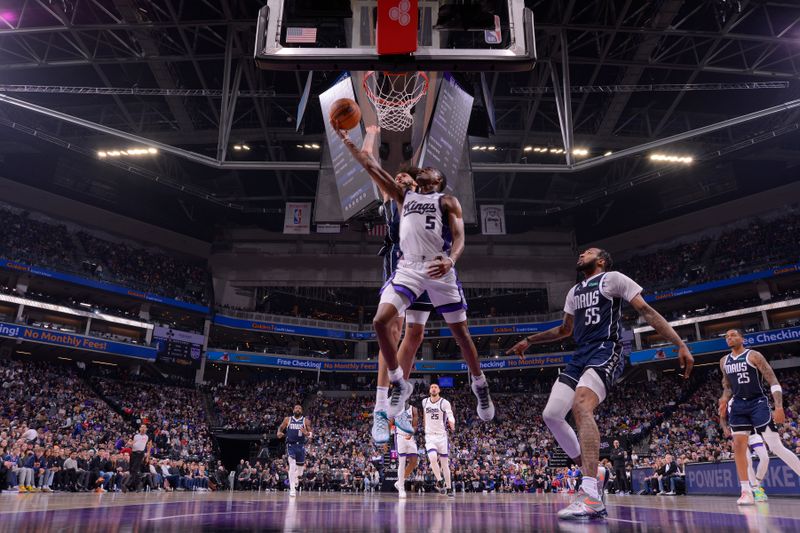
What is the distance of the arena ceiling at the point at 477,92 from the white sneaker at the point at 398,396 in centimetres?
1193

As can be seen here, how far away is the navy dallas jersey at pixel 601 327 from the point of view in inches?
179

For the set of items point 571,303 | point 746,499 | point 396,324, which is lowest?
point 746,499

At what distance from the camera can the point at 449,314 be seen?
498cm

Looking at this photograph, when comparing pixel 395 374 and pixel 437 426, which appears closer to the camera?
pixel 395 374

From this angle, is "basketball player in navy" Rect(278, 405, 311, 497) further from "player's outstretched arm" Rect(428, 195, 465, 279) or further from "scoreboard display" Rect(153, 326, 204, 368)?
"scoreboard display" Rect(153, 326, 204, 368)

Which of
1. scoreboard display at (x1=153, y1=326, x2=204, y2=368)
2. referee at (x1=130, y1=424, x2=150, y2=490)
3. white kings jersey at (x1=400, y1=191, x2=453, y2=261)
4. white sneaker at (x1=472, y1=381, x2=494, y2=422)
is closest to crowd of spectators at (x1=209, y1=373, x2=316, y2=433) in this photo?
Answer: scoreboard display at (x1=153, y1=326, x2=204, y2=368)

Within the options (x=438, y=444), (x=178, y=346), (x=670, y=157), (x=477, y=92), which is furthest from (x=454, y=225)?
(x=178, y=346)

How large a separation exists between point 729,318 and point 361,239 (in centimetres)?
2449

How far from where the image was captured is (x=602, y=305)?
4719 millimetres

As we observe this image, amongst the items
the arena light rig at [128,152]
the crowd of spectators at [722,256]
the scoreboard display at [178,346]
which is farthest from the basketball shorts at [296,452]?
the crowd of spectators at [722,256]

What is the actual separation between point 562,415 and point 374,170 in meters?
2.68

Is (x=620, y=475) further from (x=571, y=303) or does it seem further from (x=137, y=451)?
(x=571, y=303)

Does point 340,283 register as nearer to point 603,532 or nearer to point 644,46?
point 644,46

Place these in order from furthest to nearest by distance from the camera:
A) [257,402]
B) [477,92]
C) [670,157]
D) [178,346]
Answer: [257,402] → [178,346] → [670,157] → [477,92]
